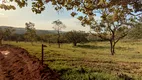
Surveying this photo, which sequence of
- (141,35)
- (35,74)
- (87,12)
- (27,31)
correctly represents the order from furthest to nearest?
(27,31) < (141,35) < (35,74) < (87,12)

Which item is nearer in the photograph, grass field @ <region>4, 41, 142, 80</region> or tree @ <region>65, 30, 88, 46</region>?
grass field @ <region>4, 41, 142, 80</region>

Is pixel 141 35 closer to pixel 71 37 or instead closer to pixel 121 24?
pixel 121 24

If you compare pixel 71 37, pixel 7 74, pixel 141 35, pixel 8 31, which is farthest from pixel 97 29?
pixel 8 31

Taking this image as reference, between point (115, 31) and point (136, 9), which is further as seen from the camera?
point (115, 31)

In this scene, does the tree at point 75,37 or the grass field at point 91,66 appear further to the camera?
the tree at point 75,37

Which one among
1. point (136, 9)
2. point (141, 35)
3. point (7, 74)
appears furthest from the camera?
point (141, 35)

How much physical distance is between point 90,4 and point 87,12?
967 mm

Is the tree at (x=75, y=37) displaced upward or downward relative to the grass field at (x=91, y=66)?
upward

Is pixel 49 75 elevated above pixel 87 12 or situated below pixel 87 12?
below

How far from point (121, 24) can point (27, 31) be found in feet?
184

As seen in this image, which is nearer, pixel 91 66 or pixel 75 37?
pixel 91 66

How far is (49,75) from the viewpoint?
13.2 m

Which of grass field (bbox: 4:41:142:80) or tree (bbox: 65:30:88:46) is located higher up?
tree (bbox: 65:30:88:46)

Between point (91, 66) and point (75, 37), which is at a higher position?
point (75, 37)
